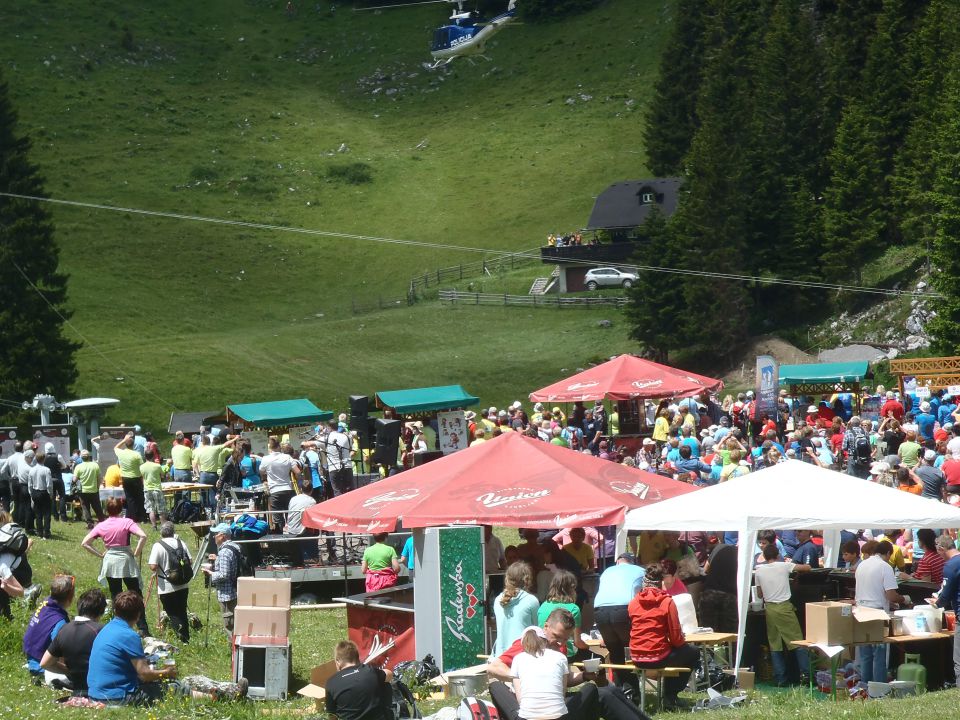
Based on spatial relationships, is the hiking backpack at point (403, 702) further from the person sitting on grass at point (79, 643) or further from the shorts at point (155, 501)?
the shorts at point (155, 501)

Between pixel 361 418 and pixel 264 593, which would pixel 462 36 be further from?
pixel 264 593

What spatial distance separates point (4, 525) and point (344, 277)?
58044 millimetres

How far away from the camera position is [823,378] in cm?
3400

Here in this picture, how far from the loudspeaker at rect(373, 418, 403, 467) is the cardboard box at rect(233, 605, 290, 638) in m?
14.5

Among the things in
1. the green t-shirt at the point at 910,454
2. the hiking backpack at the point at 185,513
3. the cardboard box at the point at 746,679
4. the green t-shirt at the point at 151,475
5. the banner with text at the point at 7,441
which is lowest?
the cardboard box at the point at 746,679

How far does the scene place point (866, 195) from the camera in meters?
54.0

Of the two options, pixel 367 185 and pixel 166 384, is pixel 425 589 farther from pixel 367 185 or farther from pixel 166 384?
pixel 367 185

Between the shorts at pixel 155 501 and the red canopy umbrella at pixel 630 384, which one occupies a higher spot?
the red canopy umbrella at pixel 630 384

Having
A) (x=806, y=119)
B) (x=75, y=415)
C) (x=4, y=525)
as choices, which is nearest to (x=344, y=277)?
(x=806, y=119)

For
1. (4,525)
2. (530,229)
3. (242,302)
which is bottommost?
(4,525)

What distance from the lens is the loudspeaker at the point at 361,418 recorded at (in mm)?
26969

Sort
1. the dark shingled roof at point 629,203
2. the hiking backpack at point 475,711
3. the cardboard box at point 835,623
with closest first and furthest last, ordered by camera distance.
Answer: the hiking backpack at point 475,711, the cardboard box at point 835,623, the dark shingled roof at point 629,203

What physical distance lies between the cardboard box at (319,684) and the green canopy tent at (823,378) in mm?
24394

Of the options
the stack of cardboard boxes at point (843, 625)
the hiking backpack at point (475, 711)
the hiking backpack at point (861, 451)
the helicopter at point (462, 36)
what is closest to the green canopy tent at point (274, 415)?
the hiking backpack at point (861, 451)
